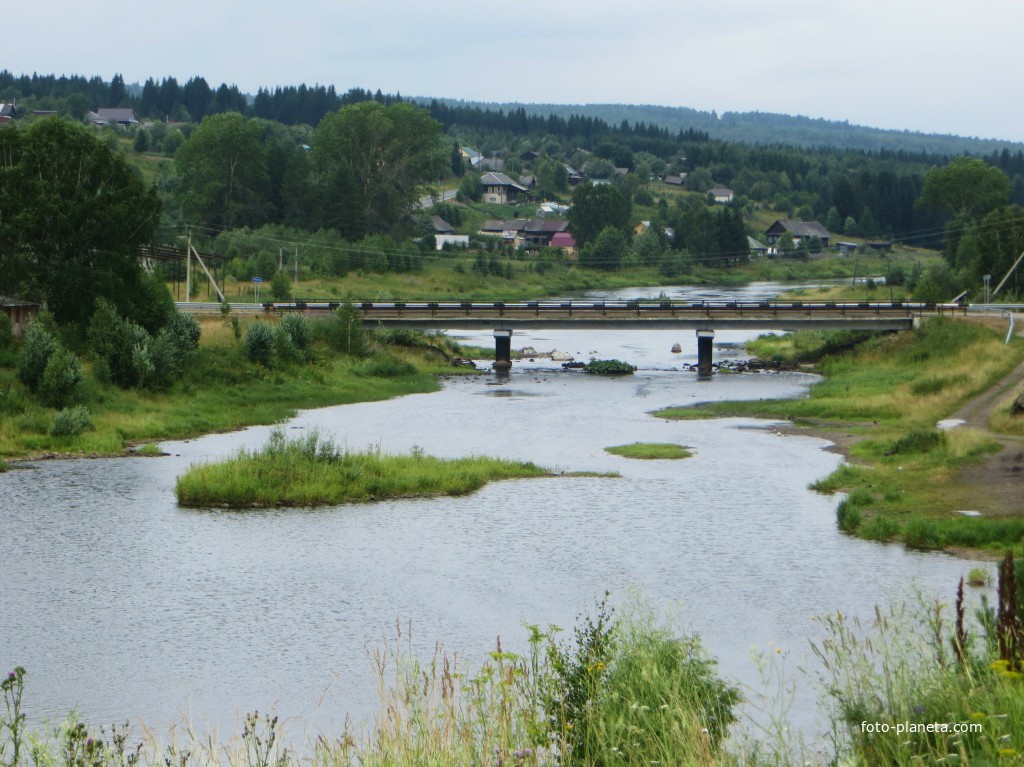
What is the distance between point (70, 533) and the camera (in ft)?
116

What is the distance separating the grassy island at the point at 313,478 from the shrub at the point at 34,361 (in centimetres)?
1390

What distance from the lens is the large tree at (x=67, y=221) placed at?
59812mm

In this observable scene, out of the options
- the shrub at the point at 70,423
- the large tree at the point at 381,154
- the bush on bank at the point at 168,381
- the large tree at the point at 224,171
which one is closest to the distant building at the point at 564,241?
the large tree at the point at 381,154

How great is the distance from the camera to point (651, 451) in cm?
5022

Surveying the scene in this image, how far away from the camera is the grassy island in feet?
130

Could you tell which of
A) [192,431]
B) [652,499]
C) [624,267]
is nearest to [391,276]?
[624,267]

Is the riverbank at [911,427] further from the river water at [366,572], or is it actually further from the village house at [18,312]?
the village house at [18,312]

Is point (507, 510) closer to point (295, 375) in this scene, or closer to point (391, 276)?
point (295, 375)

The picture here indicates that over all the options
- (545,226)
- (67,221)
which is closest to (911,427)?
(67,221)

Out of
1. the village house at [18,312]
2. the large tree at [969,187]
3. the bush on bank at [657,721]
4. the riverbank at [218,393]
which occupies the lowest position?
the riverbank at [218,393]

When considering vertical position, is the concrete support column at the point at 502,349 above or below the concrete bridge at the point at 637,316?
below

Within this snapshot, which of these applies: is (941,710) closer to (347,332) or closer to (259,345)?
(259,345)

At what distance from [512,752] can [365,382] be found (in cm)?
5963

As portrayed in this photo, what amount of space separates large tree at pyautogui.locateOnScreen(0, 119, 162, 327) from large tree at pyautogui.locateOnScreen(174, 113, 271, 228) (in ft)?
258
